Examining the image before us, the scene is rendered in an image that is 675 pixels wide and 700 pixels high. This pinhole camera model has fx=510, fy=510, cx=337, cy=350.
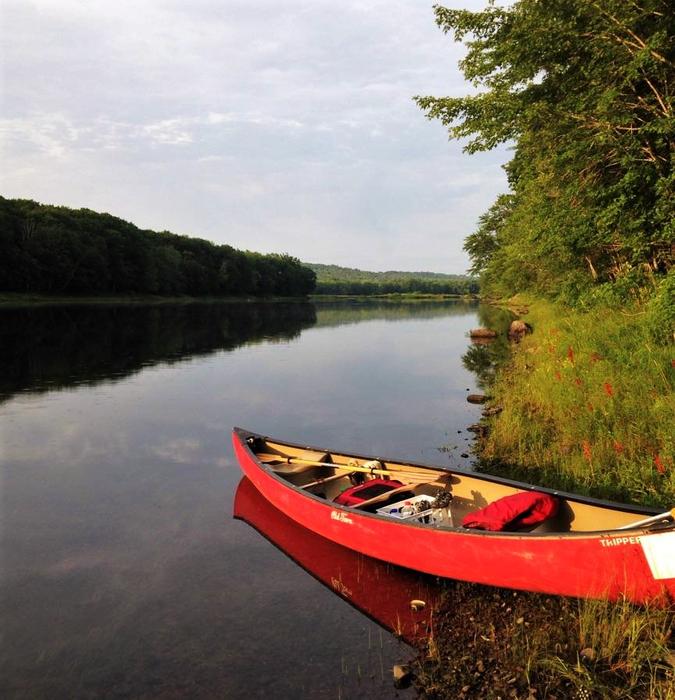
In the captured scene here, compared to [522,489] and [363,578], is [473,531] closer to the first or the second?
[522,489]

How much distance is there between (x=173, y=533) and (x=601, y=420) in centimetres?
912

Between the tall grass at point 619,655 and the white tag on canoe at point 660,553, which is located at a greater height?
the white tag on canoe at point 660,553

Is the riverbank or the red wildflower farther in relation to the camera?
the red wildflower

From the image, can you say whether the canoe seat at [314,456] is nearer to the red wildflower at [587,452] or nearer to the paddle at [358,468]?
the paddle at [358,468]

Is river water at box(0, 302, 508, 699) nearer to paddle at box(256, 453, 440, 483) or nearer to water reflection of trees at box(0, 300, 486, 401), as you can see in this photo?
water reflection of trees at box(0, 300, 486, 401)

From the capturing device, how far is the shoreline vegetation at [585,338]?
216 inches

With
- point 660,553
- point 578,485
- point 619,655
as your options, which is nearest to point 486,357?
point 578,485

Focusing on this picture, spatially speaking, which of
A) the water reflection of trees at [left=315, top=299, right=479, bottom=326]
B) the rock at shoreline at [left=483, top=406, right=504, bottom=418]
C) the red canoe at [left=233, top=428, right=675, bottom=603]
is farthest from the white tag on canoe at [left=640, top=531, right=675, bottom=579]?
the water reflection of trees at [left=315, top=299, right=479, bottom=326]

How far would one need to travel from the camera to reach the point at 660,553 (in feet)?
17.5

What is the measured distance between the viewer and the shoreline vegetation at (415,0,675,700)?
5.49 metres

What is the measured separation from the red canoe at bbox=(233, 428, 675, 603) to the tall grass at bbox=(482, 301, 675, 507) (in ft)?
7.16

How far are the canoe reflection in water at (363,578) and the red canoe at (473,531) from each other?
34 cm

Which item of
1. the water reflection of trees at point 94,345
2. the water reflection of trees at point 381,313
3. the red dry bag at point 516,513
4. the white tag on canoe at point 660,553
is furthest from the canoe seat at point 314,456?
the water reflection of trees at point 381,313

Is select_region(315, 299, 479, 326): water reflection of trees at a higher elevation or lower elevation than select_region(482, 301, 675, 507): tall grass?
higher
